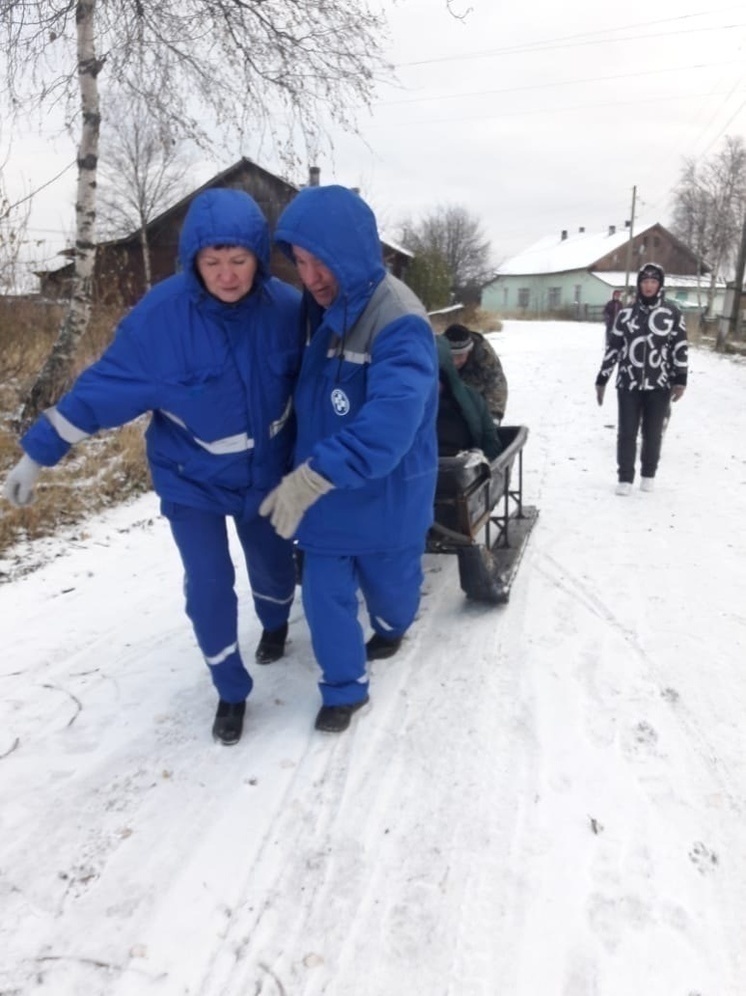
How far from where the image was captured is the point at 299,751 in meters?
2.76

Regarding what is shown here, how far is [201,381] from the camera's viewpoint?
260 centimetres

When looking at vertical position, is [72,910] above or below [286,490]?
below

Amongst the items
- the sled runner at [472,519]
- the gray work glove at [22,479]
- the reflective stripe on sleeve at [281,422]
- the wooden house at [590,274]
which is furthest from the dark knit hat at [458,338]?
the wooden house at [590,274]

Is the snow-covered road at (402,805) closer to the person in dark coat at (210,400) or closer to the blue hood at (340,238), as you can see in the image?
the person in dark coat at (210,400)

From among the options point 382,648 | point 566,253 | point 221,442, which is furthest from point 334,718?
point 566,253

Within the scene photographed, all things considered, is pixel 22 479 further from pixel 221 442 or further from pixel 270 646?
pixel 270 646

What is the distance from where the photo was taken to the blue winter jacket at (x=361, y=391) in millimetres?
2385

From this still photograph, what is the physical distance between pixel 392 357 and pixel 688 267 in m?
73.5

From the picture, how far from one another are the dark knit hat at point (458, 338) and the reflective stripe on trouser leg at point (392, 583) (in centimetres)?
193

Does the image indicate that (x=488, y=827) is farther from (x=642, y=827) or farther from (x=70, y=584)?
(x=70, y=584)

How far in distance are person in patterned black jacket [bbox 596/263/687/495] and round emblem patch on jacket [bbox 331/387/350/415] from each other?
413 cm

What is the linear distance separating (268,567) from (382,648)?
0.66m

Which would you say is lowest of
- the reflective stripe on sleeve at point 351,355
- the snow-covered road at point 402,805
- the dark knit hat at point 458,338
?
the snow-covered road at point 402,805

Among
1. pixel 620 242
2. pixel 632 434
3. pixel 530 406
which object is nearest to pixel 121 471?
pixel 632 434
